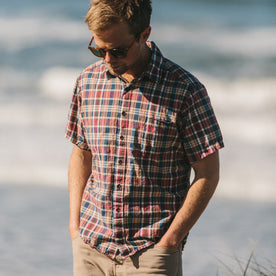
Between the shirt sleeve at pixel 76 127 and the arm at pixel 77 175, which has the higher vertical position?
the shirt sleeve at pixel 76 127

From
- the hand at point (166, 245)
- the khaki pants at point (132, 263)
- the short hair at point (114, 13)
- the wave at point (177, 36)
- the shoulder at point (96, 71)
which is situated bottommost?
the khaki pants at point (132, 263)

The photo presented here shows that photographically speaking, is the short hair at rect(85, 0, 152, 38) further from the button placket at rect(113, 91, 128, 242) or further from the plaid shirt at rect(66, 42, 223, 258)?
the button placket at rect(113, 91, 128, 242)

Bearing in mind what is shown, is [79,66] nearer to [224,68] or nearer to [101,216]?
[224,68]

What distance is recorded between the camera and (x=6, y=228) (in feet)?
19.5

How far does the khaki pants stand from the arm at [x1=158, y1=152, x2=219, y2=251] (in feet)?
0.16

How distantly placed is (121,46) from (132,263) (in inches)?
33.4

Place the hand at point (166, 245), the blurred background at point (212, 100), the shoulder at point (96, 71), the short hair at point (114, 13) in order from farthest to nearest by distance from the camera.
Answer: the blurred background at point (212, 100)
the shoulder at point (96, 71)
the hand at point (166, 245)
the short hair at point (114, 13)

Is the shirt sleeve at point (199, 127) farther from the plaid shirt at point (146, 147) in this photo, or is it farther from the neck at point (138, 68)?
the neck at point (138, 68)

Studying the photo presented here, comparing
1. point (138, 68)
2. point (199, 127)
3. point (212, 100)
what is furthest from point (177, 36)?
point (199, 127)

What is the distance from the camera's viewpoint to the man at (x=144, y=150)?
2.29 metres

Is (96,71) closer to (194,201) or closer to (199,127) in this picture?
(199,127)

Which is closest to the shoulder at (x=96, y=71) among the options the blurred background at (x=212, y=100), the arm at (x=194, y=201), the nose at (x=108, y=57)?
the nose at (x=108, y=57)

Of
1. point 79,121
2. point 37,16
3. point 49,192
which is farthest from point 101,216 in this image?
point 37,16

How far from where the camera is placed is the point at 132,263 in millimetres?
2357
